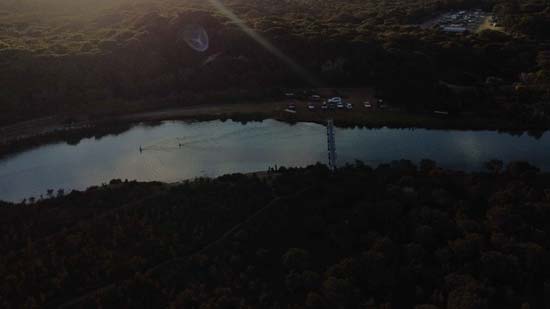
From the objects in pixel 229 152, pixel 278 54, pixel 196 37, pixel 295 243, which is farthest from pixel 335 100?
pixel 295 243

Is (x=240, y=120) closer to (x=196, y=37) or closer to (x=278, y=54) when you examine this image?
(x=278, y=54)

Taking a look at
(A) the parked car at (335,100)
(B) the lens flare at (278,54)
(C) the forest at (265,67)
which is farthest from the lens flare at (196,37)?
(A) the parked car at (335,100)

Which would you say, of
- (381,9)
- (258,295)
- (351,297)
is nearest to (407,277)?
(351,297)

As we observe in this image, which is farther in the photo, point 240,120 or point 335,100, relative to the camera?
point 335,100

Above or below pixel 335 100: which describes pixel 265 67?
above

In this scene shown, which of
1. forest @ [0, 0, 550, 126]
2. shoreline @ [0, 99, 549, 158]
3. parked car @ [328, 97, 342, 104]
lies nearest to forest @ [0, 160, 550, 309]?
shoreline @ [0, 99, 549, 158]

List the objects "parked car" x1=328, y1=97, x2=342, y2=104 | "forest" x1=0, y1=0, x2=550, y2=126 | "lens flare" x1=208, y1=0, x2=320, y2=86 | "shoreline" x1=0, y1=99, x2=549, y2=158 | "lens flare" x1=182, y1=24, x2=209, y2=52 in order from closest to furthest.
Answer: "shoreline" x1=0, y1=99, x2=549, y2=158 → "parked car" x1=328, y1=97, x2=342, y2=104 → "forest" x1=0, y1=0, x2=550, y2=126 → "lens flare" x1=208, y1=0, x2=320, y2=86 → "lens flare" x1=182, y1=24, x2=209, y2=52

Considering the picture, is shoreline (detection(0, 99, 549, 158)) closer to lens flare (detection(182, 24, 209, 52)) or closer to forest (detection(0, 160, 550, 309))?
forest (detection(0, 160, 550, 309))
